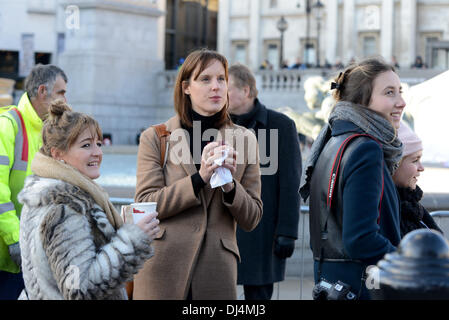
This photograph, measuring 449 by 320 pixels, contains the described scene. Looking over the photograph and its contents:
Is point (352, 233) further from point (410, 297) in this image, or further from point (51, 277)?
point (51, 277)

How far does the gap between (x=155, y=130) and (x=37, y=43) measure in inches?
1398

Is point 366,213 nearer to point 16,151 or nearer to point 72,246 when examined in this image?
point 72,246

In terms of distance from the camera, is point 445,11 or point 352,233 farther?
point 445,11

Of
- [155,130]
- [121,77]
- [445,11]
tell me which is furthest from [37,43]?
[155,130]

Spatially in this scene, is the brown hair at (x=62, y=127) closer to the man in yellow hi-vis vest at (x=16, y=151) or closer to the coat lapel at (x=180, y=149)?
the coat lapel at (x=180, y=149)

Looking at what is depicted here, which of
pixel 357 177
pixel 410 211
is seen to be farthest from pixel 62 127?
pixel 410 211

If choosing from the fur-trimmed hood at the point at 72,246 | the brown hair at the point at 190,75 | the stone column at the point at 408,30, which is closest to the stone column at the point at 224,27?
the stone column at the point at 408,30

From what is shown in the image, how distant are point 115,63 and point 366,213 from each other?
23.5 m

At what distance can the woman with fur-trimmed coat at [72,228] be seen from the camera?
3053 mm

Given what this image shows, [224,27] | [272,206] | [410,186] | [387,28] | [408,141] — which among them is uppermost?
[224,27]

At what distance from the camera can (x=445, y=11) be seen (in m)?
47.6

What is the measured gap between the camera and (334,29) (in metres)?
49.6
